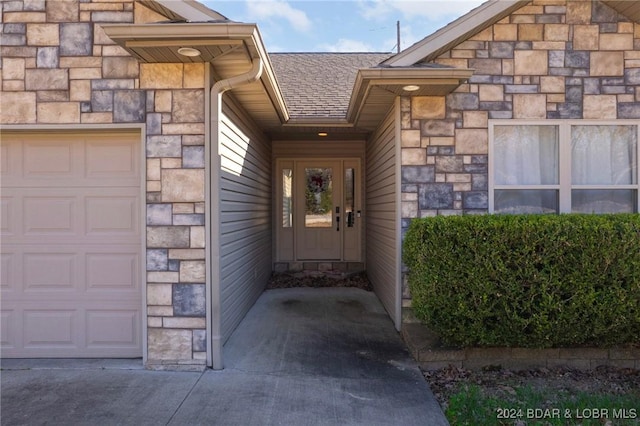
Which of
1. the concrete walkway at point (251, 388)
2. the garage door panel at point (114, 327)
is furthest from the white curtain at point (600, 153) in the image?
the garage door panel at point (114, 327)

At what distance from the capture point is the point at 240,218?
523 cm

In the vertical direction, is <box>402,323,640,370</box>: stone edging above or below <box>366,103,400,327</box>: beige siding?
below

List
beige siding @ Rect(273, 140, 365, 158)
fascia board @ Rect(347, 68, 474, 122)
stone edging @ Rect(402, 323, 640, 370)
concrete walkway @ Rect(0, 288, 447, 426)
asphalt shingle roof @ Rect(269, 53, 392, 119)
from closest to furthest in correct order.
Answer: concrete walkway @ Rect(0, 288, 447, 426), stone edging @ Rect(402, 323, 640, 370), fascia board @ Rect(347, 68, 474, 122), asphalt shingle roof @ Rect(269, 53, 392, 119), beige siding @ Rect(273, 140, 365, 158)

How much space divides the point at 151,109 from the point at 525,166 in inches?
155

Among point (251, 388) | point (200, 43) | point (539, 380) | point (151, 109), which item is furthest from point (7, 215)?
point (539, 380)

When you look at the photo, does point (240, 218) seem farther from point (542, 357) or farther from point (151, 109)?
point (542, 357)

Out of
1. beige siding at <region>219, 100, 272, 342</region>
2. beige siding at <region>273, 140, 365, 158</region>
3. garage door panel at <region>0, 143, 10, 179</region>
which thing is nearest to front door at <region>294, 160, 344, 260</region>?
beige siding at <region>273, 140, 365, 158</region>

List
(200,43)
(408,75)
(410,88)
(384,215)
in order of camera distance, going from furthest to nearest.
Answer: (384,215)
(410,88)
(408,75)
(200,43)

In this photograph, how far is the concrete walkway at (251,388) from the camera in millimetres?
3033

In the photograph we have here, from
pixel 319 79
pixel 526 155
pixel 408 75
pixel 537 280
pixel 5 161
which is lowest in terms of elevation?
pixel 537 280

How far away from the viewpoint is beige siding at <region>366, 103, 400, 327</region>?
200 inches

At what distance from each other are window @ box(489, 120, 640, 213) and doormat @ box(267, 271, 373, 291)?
3.27 meters

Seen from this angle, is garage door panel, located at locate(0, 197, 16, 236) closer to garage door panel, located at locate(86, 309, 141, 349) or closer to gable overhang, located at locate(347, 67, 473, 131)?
garage door panel, located at locate(86, 309, 141, 349)

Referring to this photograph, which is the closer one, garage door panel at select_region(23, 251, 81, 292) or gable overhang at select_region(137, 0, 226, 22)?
gable overhang at select_region(137, 0, 226, 22)
